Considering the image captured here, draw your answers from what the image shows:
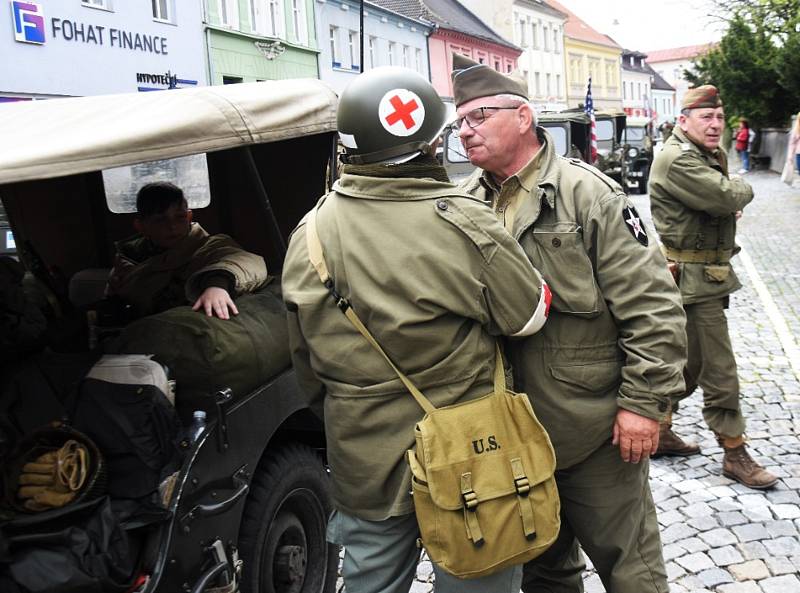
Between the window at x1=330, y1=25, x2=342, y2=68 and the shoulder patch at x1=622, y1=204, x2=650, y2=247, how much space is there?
32.2 m

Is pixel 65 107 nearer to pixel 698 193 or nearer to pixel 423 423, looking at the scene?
pixel 423 423

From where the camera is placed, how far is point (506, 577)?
245 centimetres

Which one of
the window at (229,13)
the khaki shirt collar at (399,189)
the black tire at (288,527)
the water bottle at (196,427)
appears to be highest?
the window at (229,13)

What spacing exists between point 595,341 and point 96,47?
1902cm

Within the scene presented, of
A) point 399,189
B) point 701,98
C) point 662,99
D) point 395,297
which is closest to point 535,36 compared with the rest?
point 662,99

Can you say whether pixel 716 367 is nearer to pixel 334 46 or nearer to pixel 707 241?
pixel 707 241

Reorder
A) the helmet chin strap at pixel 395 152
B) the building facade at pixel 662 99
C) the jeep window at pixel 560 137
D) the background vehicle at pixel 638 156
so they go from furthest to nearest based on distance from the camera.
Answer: the building facade at pixel 662 99, the background vehicle at pixel 638 156, the jeep window at pixel 560 137, the helmet chin strap at pixel 395 152

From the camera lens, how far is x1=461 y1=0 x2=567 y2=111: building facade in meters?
59.8

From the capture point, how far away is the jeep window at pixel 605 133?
22.8 m

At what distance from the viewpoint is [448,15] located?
4894 cm

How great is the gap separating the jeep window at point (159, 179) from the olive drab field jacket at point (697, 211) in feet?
7.79

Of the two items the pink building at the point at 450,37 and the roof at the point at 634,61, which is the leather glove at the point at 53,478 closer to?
the pink building at the point at 450,37

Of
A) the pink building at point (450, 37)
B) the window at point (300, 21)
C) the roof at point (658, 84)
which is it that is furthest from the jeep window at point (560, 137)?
the roof at point (658, 84)

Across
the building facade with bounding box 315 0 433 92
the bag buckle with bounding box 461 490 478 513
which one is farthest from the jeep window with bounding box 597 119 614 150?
the bag buckle with bounding box 461 490 478 513
